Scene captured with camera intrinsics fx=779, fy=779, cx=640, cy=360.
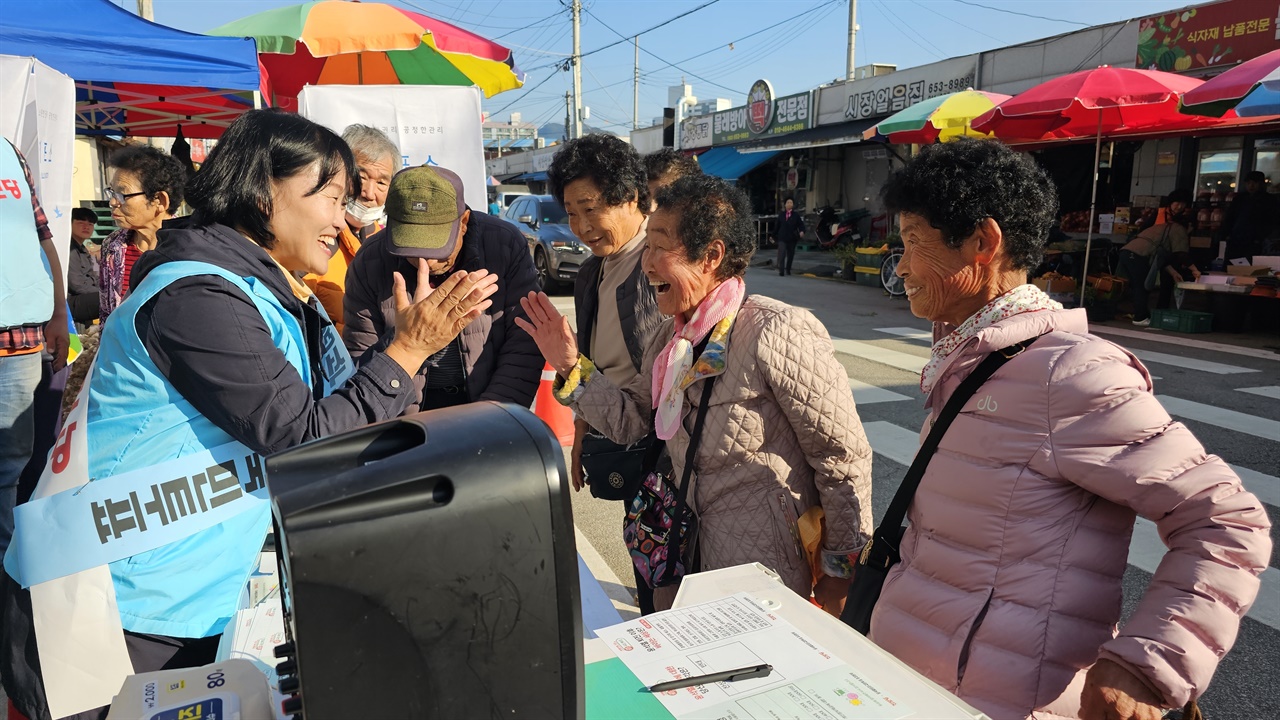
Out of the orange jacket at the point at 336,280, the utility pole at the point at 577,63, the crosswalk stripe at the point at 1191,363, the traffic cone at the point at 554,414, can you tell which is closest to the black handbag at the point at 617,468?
the orange jacket at the point at 336,280

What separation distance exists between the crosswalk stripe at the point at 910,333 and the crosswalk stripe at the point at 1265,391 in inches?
126

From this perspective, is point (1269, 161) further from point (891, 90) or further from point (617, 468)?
point (617, 468)

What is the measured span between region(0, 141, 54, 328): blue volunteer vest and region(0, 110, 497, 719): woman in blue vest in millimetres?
2057

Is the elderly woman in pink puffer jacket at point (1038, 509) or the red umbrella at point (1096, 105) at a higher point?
the red umbrella at point (1096, 105)

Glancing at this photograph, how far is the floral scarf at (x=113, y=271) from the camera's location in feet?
14.7

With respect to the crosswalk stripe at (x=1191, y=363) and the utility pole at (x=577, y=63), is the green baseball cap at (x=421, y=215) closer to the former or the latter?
the crosswalk stripe at (x=1191, y=363)

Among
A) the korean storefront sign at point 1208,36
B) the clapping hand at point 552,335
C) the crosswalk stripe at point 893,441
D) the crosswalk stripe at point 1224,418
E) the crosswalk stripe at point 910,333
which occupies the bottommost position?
the crosswalk stripe at point 893,441

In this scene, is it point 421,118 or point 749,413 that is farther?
point 421,118

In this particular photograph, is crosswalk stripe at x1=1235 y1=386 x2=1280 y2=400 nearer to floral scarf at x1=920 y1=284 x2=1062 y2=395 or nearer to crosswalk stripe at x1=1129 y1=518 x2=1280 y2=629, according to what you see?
crosswalk stripe at x1=1129 y1=518 x2=1280 y2=629

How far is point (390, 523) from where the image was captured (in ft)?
2.45

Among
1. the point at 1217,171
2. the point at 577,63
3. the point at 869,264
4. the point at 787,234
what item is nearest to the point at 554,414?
the point at 869,264

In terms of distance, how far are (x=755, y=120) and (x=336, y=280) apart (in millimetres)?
22292

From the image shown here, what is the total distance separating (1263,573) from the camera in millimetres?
3312

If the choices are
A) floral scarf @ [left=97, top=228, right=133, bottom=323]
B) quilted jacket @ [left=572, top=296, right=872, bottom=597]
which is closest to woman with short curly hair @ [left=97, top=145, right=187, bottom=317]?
floral scarf @ [left=97, top=228, right=133, bottom=323]
